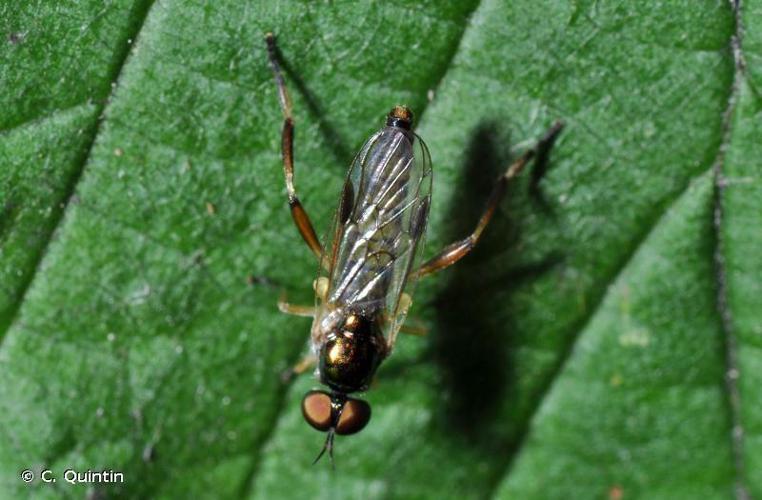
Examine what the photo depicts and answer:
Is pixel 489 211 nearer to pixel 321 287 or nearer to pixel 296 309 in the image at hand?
pixel 321 287

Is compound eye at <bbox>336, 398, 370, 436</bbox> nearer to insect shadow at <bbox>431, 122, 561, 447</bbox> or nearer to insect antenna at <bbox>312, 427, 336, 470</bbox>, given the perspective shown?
insect antenna at <bbox>312, 427, 336, 470</bbox>

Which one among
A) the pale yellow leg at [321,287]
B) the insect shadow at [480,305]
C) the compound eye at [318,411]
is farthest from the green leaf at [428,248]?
the compound eye at [318,411]

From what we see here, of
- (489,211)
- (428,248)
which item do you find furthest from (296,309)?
(489,211)

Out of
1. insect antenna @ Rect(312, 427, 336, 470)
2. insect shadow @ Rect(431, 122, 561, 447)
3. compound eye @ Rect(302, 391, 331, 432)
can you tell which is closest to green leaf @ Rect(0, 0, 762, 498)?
insect shadow @ Rect(431, 122, 561, 447)

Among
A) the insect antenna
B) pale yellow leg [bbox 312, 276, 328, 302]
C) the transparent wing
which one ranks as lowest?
the insect antenna

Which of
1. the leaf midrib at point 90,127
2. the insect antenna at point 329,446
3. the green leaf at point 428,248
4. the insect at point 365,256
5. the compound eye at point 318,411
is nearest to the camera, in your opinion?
the leaf midrib at point 90,127

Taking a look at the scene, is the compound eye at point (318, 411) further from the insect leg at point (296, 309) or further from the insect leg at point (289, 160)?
the insect leg at point (289, 160)
